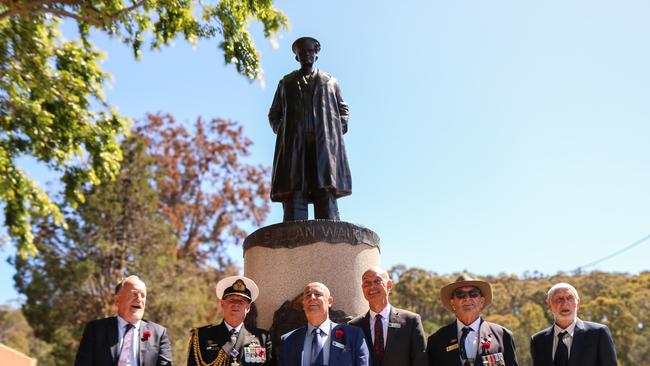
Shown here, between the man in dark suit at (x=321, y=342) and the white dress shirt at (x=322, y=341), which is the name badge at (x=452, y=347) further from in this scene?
the white dress shirt at (x=322, y=341)

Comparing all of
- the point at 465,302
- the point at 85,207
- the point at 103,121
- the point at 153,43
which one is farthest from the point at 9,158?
the point at 85,207

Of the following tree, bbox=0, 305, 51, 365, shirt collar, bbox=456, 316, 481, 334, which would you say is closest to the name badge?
shirt collar, bbox=456, 316, 481, 334

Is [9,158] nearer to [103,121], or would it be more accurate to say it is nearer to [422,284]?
[103,121]

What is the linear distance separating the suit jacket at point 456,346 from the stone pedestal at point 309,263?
1.06m

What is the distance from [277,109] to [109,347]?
2.95m

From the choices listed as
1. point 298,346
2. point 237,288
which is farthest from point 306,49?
point 298,346

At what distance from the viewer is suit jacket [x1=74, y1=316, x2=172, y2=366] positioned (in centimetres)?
401

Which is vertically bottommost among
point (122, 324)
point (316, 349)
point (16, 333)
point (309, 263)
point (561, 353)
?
point (561, 353)

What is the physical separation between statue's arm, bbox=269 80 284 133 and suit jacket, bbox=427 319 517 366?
9.37 ft

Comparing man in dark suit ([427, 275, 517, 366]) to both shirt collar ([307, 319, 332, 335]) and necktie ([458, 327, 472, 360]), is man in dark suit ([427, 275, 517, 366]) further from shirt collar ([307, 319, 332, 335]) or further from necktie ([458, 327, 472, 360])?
shirt collar ([307, 319, 332, 335])

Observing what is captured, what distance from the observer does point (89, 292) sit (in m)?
19.0

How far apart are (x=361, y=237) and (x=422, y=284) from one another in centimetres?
2748

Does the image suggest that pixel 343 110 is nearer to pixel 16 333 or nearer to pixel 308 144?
pixel 308 144

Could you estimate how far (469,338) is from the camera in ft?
13.4
